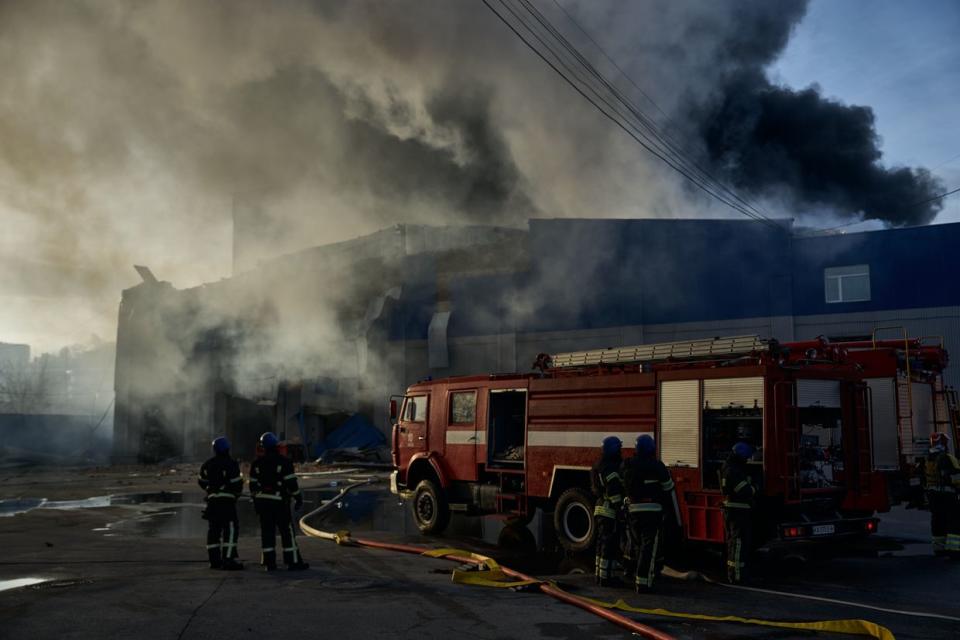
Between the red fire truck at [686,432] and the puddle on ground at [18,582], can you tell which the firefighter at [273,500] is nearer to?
the puddle on ground at [18,582]

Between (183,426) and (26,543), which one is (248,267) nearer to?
(183,426)

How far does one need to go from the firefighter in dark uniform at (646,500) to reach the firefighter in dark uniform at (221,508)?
409cm

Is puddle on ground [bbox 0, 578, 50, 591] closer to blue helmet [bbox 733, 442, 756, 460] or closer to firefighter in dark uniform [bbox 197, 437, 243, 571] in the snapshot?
firefighter in dark uniform [bbox 197, 437, 243, 571]

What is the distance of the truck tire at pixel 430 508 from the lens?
11.8 metres

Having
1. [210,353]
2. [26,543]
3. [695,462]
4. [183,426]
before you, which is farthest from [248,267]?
[695,462]

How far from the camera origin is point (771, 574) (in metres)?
8.59

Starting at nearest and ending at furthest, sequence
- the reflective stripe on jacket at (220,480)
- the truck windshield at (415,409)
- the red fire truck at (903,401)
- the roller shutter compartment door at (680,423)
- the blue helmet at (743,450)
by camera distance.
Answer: the blue helmet at (743,450) < the reflective stripe on jacket at (220,480) < the roller shutter compartment door at (680,423) < the red fire truck at (903,401) < the truck windshield at (415,409)

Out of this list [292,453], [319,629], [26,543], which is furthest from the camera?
[292,453]

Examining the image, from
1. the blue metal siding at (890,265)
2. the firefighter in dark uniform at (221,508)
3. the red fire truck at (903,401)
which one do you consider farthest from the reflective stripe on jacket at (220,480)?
the blue metal siding at (890,265)

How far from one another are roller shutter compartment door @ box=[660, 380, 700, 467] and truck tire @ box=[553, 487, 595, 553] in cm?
127

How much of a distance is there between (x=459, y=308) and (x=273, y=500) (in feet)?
78.6

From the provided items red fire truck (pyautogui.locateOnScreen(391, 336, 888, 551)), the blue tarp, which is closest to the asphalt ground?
red fire truck (pyautogui.locateOnScreen(391, 336, 888, 551))

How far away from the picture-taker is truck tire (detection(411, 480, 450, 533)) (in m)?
11.8

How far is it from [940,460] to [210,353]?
33793 mm
